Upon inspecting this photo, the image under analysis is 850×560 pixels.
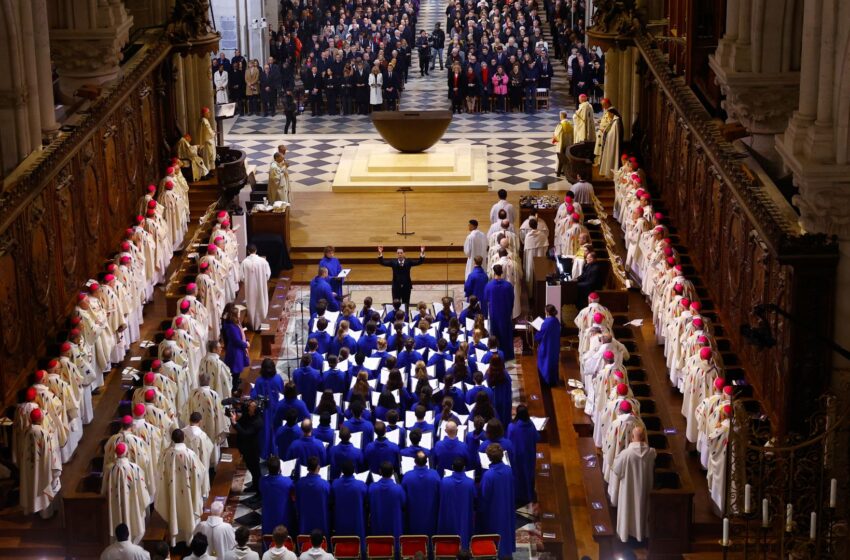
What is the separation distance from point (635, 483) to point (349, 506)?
9.73 feet

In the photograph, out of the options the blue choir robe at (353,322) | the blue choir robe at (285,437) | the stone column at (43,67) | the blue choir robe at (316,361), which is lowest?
the blue choir robe at (285,437)

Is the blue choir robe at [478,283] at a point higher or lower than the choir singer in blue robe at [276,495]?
higher

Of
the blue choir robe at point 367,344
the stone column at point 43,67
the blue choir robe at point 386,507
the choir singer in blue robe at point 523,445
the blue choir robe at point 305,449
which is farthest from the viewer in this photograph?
the stone column at point 43,67

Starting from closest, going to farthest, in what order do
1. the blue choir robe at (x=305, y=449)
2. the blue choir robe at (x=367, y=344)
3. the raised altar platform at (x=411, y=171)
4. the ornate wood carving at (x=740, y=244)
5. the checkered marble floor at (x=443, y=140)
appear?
the ornate wood carving at (x=740, y=244)
the blue choir robe at (x=305, y=449)
the blue choir robe at (x=367, y=344)
the raised altar platform at (x=411, y=171)
the checkered marble floor at (x=443, y=140)

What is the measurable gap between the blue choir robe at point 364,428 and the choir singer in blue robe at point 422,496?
0.91 m

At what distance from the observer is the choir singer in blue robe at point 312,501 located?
54.9 feet

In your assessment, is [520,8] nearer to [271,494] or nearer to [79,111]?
[79,111]

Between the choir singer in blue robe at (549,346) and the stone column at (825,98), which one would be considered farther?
the choir singer in blue robe at (549,346)

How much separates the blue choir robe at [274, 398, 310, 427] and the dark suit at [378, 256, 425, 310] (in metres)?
4.80

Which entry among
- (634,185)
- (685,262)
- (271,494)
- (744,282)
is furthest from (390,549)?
(634,185)

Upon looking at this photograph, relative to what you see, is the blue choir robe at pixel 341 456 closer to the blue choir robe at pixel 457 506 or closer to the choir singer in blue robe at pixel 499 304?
the blue choir robe at pixel 457 506

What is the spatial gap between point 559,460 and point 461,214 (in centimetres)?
908

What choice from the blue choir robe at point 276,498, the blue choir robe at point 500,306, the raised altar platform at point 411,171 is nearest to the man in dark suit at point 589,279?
the blue choir robe at point 500,306

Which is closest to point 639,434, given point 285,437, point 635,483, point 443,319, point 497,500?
point 635,483
